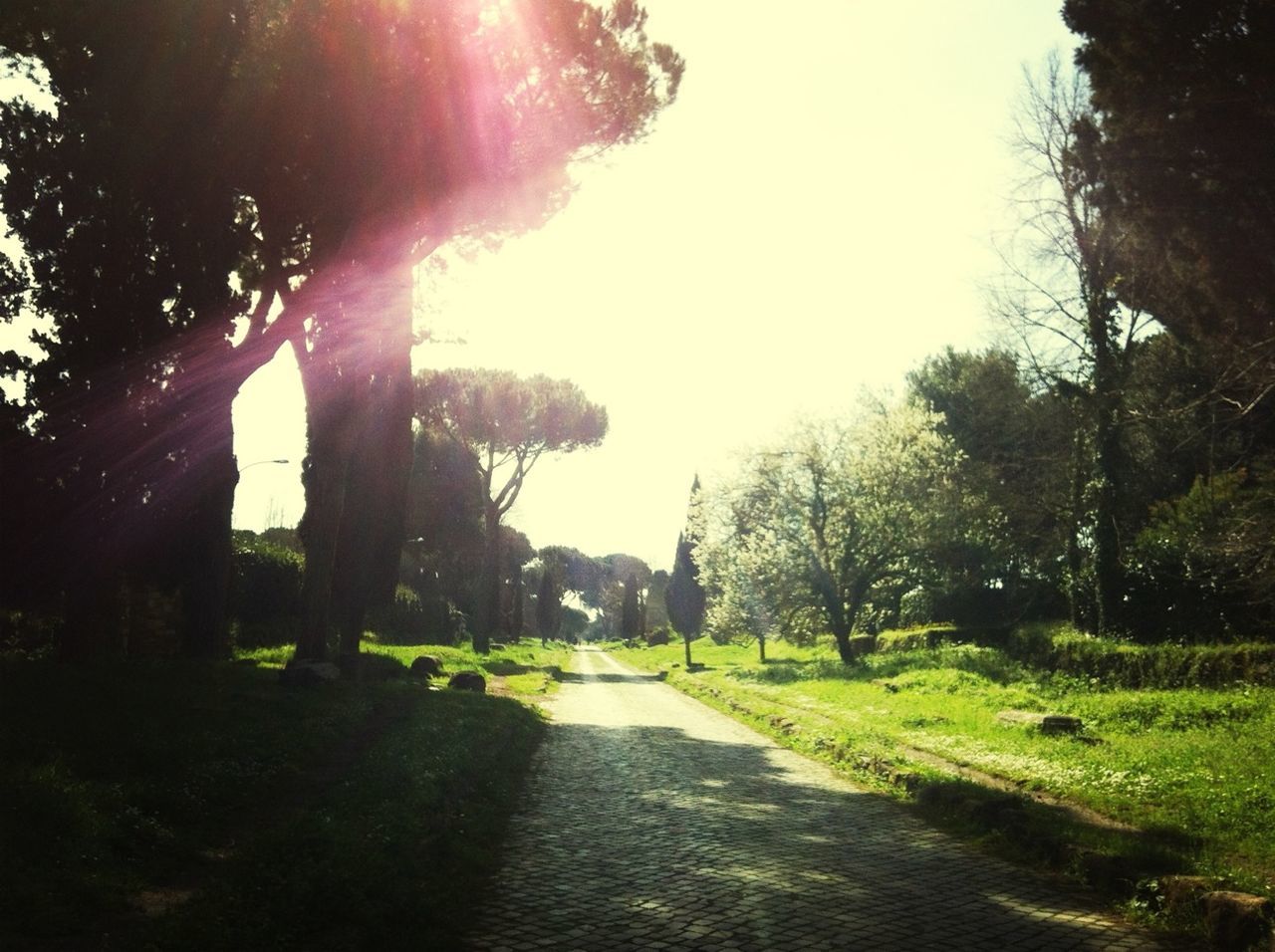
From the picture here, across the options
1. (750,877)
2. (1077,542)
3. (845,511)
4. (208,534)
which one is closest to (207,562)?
(208,534)

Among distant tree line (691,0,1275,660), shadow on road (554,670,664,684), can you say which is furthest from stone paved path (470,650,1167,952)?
shadow on road (554,670,664,684)

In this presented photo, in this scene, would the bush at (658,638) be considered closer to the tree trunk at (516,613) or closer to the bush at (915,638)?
the tree trunk at (516,613)

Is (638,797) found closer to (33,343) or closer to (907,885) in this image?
(907,885)

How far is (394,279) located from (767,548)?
15997 mm

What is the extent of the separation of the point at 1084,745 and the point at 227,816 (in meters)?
10.2

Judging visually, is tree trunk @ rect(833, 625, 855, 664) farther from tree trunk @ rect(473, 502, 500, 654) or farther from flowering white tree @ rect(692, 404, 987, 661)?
tree trunk @ rect(473, 502, 500, 654)

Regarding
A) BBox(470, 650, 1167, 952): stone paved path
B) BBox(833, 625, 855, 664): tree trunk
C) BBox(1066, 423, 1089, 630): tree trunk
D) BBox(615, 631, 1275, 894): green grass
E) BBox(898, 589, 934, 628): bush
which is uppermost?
BBox(1066, 423, 1089, 630): tree trunk

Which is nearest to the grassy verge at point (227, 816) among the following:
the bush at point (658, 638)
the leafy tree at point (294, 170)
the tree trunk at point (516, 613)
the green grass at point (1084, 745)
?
the green grass at point (1084, 745)

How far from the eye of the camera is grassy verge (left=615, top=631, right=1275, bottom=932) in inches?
Result: 274

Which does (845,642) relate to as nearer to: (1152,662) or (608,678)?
(608,678)

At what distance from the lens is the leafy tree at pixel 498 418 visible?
42875mm

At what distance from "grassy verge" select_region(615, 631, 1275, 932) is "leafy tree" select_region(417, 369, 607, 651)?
23.0 m

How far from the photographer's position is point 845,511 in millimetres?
30188

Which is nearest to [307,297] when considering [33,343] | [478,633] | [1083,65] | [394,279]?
[394,279]
